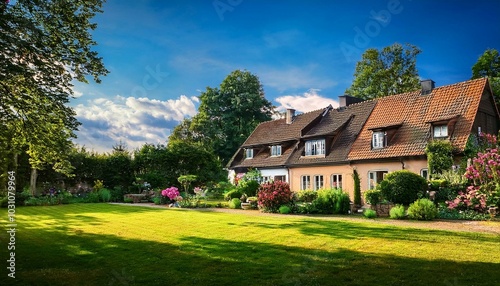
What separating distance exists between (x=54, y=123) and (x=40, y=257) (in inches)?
150

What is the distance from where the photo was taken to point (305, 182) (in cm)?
2819

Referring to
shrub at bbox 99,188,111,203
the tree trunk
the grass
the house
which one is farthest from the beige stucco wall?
the tree trunk

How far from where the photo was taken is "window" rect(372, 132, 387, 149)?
2367 centimetres

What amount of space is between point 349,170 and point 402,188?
7369mm

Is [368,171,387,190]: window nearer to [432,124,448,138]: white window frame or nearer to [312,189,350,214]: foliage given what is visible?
[432,124,448,138]: white window frame

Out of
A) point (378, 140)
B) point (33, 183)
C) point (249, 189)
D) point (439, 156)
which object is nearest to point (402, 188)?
point (439, 156)

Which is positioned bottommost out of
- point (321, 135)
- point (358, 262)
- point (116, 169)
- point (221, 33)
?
point (358, 262)

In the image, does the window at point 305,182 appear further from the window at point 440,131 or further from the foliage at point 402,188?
the foliage at point 402,188

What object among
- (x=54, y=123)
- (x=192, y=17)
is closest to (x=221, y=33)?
(x=192, y=17)

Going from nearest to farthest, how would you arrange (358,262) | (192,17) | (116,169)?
(358,262)
(192,17)
(116,169)

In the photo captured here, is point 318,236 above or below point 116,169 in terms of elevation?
below

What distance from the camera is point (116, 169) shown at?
33.1 metres

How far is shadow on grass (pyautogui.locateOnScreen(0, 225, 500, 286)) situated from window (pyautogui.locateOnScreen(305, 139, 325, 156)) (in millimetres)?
18747

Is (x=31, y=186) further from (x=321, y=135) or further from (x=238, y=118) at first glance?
(x=238, y=118)
